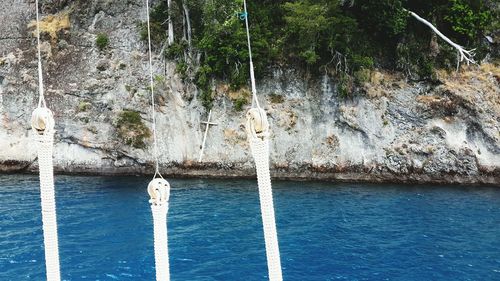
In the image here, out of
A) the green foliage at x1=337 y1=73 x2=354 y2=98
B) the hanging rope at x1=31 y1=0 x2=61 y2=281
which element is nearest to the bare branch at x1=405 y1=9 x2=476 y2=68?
the green foliage at x1=337 y1=73 x2=354 y2=98

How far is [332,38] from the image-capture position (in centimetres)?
2706

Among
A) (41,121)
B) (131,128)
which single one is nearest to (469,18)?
(131,128)

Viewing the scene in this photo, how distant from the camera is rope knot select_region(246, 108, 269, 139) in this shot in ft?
22.0

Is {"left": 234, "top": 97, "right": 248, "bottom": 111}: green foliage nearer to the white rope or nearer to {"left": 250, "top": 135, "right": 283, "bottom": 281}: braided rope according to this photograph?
the white rope

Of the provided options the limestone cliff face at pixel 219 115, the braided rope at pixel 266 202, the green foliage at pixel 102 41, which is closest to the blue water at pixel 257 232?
the limestone cliff face at pixel 219 115

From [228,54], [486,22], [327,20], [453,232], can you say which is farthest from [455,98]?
[228,54]

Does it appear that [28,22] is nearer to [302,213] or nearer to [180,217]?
[180,217]

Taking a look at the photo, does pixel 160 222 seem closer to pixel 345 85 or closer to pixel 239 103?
pixel 239 103

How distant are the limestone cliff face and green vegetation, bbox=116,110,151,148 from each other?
19 cm

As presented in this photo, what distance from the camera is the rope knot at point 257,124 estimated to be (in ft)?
22.0

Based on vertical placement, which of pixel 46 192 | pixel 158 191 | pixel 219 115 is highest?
pixel 219 115

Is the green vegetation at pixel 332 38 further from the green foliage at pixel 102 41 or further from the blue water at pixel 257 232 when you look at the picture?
the blue water at pixel 257 232

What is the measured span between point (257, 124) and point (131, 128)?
24.1m

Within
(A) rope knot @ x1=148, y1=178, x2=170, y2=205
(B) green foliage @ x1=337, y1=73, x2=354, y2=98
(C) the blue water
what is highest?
(B) green foliage @ x1=337, y1=73, x2=354, y2=98
